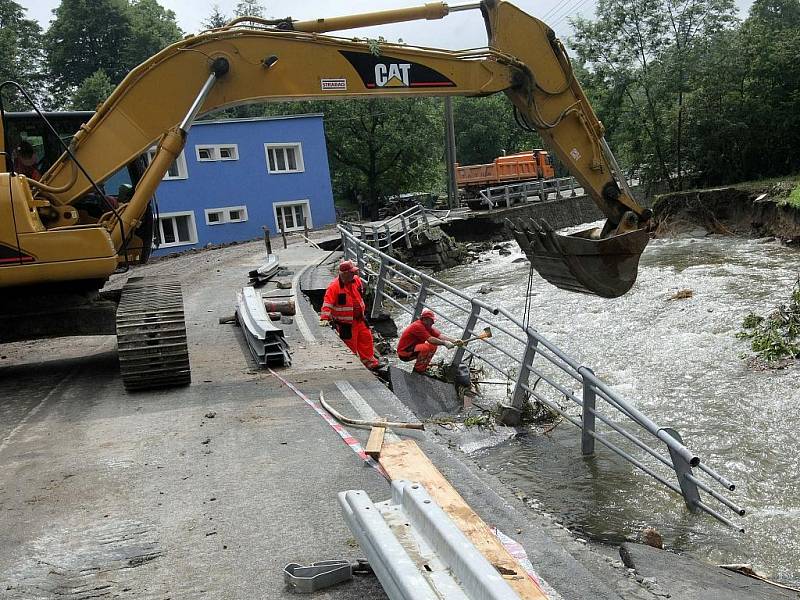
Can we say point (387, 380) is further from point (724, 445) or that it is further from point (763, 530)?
point (763, 530)

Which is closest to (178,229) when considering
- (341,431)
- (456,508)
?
(341,431)

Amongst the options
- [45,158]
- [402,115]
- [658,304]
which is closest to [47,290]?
[45,158]

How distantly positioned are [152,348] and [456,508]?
4924 mm

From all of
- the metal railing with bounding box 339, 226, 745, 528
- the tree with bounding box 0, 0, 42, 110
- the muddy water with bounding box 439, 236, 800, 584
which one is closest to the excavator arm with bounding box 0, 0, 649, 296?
the metal railing with bounding box 339, 226, 745, 528

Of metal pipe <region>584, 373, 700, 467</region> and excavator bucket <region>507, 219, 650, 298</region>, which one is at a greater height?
excavator bucket <region>507, 219, 650, 298</region>

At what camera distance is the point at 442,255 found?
28.0 meters

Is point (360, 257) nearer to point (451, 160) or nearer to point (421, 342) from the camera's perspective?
point (421, 342)

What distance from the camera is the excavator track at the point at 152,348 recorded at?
26.9 feet

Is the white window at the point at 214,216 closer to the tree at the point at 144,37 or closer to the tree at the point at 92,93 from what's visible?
the tree at the point at 92,93

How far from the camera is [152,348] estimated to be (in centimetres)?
821

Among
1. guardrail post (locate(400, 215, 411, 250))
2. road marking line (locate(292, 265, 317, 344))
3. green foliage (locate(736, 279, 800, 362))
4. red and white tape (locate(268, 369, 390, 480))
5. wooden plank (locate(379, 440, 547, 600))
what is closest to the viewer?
wooden plank (locate(379, 440, 547, 600))

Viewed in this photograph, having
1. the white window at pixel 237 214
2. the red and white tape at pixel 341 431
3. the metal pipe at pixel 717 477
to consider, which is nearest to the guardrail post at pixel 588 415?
the metal pipe at pixel 717 477

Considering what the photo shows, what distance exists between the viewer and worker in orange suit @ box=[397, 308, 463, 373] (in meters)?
10.0

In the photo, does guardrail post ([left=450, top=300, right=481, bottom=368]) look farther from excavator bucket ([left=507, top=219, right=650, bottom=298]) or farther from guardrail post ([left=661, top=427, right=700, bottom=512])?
guardrail post ([left=661, top=427, right=700, bottom=512])
